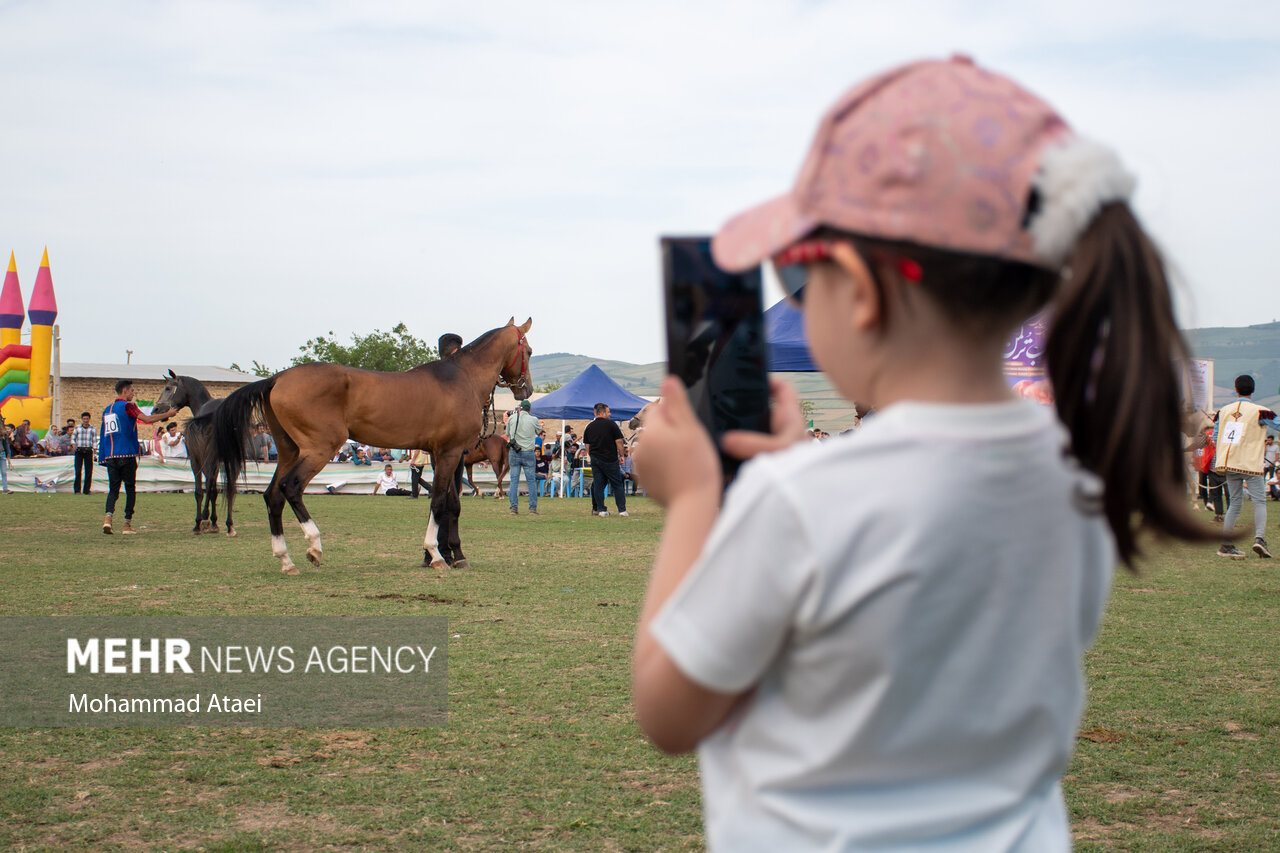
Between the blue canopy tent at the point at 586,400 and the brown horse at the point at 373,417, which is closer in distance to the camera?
the brown horse at the point at 373,417

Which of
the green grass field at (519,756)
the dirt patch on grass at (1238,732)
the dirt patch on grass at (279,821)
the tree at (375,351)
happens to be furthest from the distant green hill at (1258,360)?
the dirt patch on grass at (279,821)

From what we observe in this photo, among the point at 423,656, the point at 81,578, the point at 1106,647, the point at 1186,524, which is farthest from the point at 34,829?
the point at 81,578

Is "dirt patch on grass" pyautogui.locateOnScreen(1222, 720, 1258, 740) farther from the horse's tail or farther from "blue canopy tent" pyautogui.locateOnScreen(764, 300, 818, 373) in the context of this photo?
"blue canopy tent" pyautogui.locateOnScreen(764, 300, 818, 373)

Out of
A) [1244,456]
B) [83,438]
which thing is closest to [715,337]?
[1244,456]

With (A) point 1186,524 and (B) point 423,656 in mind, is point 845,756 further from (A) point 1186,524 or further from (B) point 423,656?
(B) point 423,656

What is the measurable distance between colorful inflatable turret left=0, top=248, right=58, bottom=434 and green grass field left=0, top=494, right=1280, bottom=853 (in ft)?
97.8

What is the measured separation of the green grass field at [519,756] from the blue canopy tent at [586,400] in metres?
17.6

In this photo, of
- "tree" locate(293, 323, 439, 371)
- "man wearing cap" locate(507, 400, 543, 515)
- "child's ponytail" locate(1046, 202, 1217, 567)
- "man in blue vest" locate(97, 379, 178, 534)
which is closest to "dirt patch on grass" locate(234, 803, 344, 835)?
"child's ponytail" locate(1046, 202, 1217, 567)

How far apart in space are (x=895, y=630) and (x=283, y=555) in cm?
977

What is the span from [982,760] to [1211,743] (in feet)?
13.5

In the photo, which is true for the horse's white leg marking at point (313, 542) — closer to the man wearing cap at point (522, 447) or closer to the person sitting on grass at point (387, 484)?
the man wearing cap at point (522, 447)

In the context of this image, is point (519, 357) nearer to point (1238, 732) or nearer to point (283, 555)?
point (283, 555)

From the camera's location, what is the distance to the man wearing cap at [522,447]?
1992cm

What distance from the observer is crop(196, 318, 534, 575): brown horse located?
1025 cm
